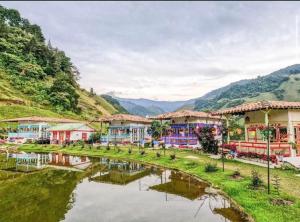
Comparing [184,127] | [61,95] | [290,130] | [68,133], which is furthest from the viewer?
[61,95]

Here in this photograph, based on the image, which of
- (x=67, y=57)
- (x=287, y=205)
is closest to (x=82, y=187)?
(x=287, y=205)

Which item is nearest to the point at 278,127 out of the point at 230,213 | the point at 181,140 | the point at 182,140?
the point at 230,213

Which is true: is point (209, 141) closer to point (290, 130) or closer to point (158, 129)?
point (290, 130)

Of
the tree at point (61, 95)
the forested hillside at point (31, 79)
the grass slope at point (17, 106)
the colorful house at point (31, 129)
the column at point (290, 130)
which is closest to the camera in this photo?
the column at point (290, 130)

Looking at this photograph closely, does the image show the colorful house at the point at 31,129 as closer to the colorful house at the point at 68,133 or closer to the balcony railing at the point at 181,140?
the colorful house at the point at 68,133

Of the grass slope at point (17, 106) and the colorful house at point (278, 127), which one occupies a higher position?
the grass slope at point (17, 106)

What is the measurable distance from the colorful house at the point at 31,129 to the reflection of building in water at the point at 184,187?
4325 centimetres

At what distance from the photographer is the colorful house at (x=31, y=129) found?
2223 inches

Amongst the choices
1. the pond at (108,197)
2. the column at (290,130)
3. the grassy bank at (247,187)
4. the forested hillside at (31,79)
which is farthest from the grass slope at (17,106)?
the column at (290,130)

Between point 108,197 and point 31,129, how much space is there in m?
48.1

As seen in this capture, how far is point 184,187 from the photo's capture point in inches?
752

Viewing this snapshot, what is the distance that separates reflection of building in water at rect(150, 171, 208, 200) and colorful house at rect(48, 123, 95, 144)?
3723cm

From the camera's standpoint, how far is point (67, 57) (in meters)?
119

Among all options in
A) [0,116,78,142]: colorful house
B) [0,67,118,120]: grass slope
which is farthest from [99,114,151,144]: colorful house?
[0,67,118,120]: grass slope
